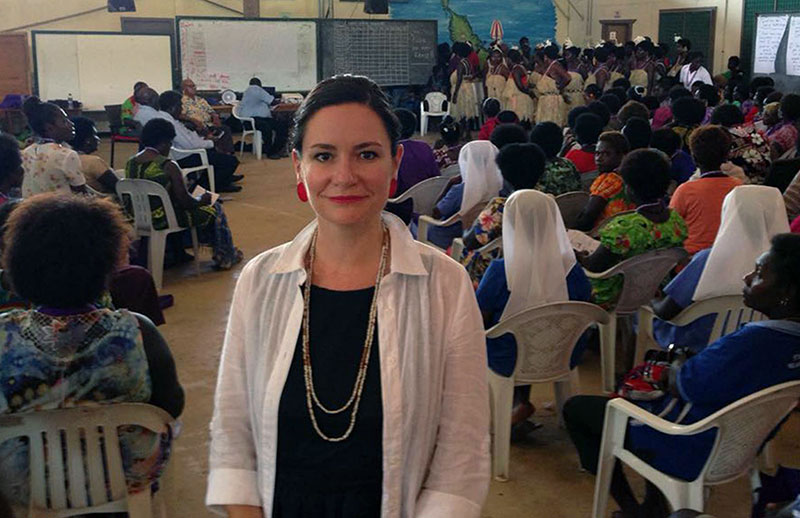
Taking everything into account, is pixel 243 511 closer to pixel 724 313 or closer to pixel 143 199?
pixel 724 313

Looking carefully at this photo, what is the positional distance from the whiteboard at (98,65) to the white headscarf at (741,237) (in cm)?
1014

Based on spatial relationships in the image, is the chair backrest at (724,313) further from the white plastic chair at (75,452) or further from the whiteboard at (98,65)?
the whiteboard at (98,65)

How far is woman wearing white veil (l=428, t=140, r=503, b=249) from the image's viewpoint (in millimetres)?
4723

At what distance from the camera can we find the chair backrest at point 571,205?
4.48 meters

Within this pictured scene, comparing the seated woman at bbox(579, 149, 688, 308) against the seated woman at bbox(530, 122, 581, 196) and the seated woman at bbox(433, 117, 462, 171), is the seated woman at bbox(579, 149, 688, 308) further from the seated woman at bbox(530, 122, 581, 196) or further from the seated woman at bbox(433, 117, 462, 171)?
the seated woman at bbox(433, 117, 462, 171)

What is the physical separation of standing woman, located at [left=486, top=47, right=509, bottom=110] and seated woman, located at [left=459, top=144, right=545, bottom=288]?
8.68 m

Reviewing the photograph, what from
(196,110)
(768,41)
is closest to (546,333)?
(196,110)

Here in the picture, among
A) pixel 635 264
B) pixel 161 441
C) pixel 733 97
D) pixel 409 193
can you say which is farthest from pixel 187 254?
pixel 733 97

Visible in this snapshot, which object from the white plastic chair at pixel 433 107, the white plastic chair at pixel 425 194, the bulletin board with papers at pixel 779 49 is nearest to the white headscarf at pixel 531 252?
the white plastic chair at pixel 425 194

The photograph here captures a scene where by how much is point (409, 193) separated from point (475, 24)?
11695 millimetres

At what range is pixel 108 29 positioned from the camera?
1292cm

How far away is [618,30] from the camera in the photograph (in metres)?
16.1

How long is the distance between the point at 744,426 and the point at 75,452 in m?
1.64

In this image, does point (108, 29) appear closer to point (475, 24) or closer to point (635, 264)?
point (475, 24)
